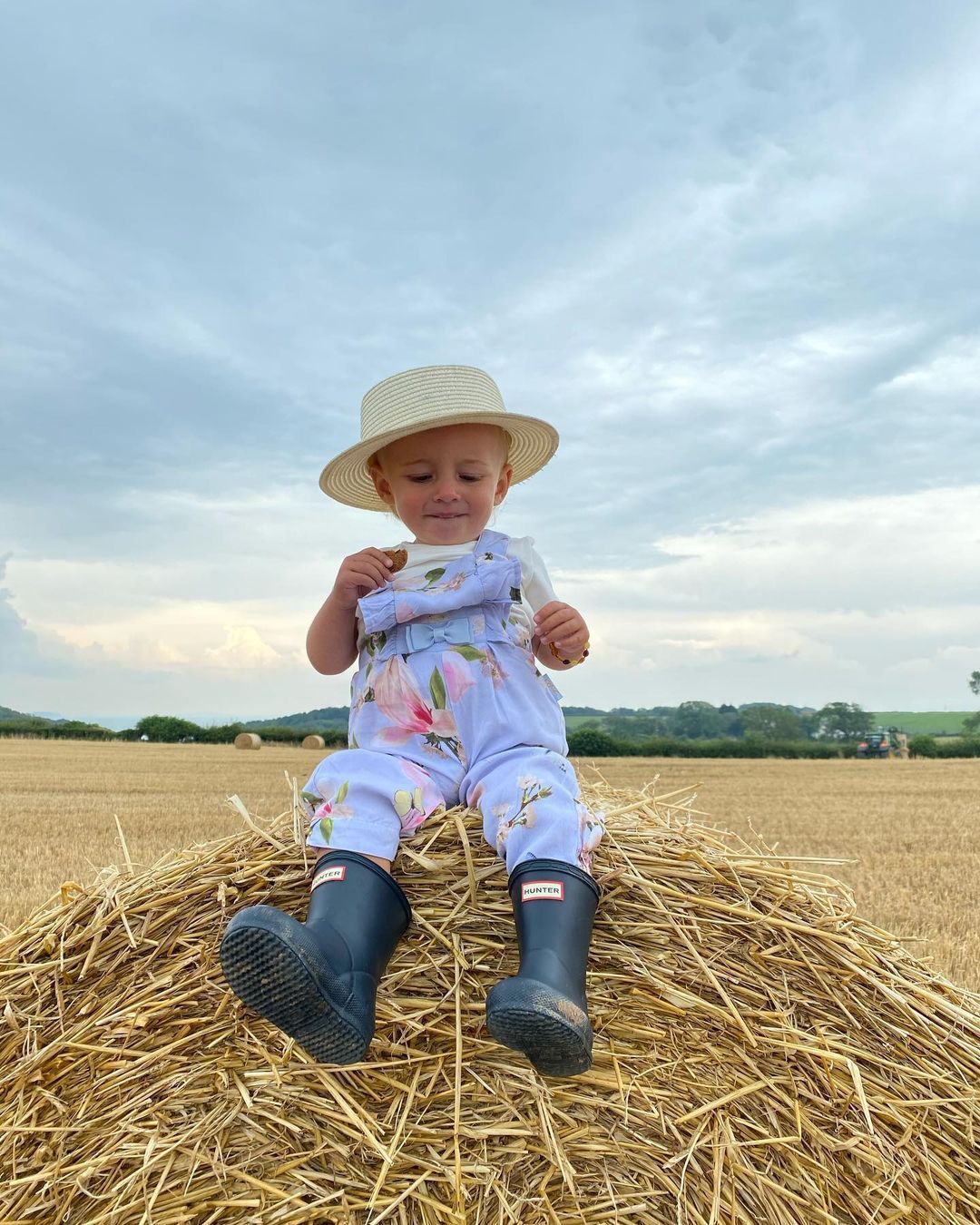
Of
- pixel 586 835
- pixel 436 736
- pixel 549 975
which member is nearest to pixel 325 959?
pixel 549 975

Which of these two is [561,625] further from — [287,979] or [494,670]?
[287,979]

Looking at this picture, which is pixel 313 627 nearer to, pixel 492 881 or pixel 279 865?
pixel 279 865

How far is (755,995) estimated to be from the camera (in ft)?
6.72

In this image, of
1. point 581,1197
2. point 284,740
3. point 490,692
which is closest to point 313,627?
point 490,692

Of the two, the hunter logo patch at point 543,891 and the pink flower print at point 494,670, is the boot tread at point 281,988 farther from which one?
the pink flower print at point 494,670

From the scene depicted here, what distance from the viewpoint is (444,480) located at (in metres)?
2.65

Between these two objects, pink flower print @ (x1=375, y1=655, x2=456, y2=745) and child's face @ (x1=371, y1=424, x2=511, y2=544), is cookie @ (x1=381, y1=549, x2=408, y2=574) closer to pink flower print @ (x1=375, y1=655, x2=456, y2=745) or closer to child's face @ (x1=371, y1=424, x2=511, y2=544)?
child's face @ (x1=371, y1=424, x2=511, y2=544)

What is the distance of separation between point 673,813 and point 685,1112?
3.24 ft

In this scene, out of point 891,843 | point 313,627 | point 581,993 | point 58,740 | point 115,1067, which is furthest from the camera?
point 58,740

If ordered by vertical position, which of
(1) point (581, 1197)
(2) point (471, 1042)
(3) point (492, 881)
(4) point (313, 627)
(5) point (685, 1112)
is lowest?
(1) point (581, 1197)

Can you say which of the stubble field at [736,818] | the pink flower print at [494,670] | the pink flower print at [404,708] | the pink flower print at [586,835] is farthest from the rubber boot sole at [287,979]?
the stubble field at [736,818]

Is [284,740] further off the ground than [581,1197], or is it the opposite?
[284,740]

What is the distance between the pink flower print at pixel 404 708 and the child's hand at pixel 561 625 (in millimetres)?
323

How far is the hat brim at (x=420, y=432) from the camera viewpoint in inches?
103
